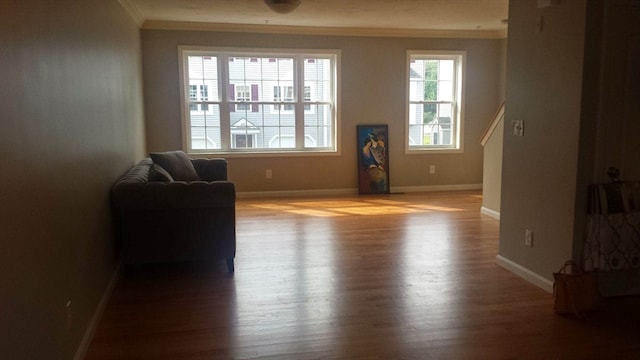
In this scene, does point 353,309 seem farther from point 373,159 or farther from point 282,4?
point 373,159

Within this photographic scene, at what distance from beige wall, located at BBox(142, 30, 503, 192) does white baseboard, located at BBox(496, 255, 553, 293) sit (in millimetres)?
3703

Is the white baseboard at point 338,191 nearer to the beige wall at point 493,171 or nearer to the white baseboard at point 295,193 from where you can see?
the white baseboard at point 295,193

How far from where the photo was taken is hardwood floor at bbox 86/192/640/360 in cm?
255

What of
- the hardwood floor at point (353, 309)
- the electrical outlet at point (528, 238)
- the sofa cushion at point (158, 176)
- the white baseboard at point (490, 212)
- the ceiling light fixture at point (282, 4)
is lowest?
the hardwood floor at point (353, 309)

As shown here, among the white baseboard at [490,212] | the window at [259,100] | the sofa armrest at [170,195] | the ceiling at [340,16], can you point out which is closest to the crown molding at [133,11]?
the ceiling at [340,16]

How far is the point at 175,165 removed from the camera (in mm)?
4625

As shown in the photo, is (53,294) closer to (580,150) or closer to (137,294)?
(137,294)

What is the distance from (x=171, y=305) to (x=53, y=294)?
1.15 meters

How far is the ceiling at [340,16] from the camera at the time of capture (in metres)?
5.37

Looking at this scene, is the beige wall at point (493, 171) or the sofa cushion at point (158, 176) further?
the beige wall at point (493, 171)

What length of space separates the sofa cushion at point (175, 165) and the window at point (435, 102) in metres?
3.83

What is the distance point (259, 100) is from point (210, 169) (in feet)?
6.24

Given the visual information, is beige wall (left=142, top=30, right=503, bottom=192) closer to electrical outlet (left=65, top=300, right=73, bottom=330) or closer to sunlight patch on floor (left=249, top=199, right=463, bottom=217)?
sunlight patch on floor (left=249, top=199, right=463, bottom=217)

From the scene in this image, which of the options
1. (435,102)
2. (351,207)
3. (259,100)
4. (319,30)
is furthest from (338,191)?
(319,30)
